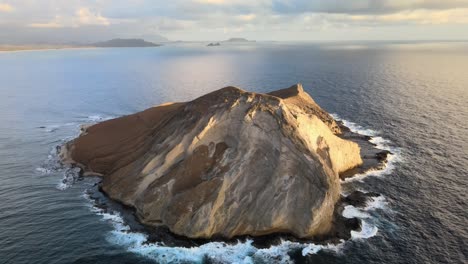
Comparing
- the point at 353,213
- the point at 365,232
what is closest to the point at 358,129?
the point at 353,213

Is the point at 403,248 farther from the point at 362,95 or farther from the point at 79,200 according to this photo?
the point at 362,95

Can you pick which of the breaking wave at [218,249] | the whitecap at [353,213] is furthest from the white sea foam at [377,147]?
the breaking wave at [218,249]

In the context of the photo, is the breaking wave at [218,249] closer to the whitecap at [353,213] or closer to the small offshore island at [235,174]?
the whitecap at [353,213]

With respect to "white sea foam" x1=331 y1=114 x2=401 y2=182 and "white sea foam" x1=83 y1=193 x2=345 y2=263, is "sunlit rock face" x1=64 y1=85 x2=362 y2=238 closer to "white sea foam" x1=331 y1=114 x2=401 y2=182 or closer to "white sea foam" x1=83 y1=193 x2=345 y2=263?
"white sea foam" x1=83 y1=193 x2=345 y2=263

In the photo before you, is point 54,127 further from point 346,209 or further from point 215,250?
point 346,209

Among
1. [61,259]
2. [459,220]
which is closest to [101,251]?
[61,259]
